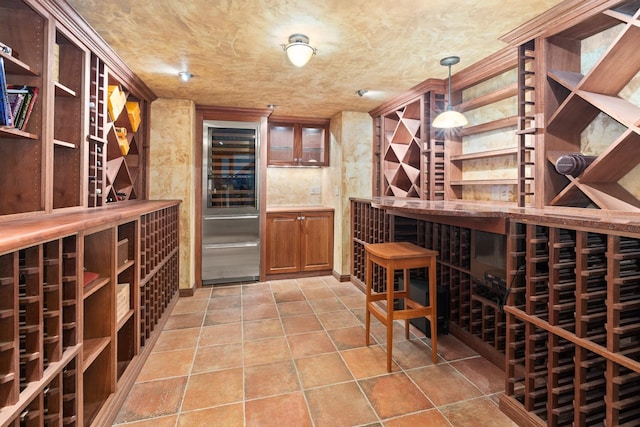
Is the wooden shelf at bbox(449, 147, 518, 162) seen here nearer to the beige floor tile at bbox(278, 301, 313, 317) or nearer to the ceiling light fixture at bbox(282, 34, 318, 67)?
the ceiling light fixture at bbox(282, 34, 318, 67)

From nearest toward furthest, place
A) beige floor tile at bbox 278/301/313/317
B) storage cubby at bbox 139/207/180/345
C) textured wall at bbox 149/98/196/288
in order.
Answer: storage cubby at bbox 139/207/180/345, beige floor tile at bbox 278/301/313/317, textured wall at bbox 149/98/196/288

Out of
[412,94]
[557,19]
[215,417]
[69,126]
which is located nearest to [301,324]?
[215,417]

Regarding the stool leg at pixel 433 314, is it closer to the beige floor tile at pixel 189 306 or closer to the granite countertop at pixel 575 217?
the granite countertop at pixel 575 217

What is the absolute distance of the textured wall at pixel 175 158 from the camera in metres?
3.52

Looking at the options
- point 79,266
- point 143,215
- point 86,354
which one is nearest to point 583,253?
point 79,266

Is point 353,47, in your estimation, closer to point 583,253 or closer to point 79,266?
point 583,253

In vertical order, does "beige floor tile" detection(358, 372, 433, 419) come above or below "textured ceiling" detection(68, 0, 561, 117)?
below

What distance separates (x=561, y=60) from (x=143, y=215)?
9.50 feet

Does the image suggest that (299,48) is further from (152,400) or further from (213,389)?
(152,400)

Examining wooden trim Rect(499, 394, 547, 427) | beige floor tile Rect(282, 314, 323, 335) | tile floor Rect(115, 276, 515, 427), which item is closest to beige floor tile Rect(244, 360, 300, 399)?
tile floor Rect(115, 276, 515, 427)

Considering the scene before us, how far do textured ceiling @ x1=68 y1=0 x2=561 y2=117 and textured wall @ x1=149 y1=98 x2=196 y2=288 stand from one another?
15.5 inches

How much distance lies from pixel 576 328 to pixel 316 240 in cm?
318

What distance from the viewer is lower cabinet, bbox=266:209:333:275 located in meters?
4.16

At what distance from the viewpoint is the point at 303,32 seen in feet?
6.79
